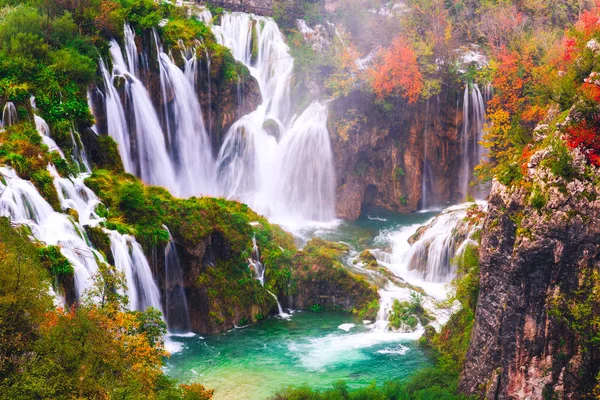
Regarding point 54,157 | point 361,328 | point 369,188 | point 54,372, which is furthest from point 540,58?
point 54,372

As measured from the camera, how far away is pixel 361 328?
79.6ft

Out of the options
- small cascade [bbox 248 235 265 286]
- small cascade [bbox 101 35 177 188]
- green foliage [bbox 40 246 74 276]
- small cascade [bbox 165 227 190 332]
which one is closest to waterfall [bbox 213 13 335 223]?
small cascade [bbox 101 35 177 188]

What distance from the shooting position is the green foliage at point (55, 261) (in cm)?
1719

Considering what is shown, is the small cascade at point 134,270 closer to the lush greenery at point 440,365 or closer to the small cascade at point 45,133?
the small cascade at point 45,133

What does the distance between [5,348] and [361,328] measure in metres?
15.8

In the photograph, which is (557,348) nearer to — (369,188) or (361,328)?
(361,328)

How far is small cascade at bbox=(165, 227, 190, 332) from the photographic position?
23.0 meters

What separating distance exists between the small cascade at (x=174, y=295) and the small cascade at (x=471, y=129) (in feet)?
75.5

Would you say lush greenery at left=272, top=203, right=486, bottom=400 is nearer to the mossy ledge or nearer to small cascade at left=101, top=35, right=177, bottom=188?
the mossy ledge

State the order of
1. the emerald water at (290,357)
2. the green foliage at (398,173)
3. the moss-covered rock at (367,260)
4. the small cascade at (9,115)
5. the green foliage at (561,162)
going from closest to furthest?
the green foliage at (561,162)
the emerald water at (290,357)
the small cascade at (9,115)
the moss-covered rock at (367,260)
the green foliage at (398,173)

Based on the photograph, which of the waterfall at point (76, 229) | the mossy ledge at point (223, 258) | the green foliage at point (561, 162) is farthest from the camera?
the mossy ledge at point (223, 258)

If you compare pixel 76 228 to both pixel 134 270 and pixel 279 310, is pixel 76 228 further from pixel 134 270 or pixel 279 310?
pixel 279 310

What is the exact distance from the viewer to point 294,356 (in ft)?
71.5

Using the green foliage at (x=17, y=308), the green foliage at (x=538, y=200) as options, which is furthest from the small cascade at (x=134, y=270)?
the green foliage at (x=538, y=200)
